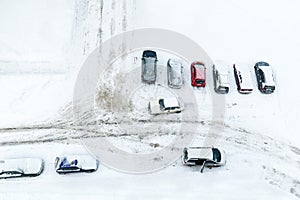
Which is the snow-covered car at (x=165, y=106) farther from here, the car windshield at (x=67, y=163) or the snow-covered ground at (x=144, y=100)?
the car windshield at (x=67, y=163)

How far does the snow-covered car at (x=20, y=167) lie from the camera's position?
1886cm

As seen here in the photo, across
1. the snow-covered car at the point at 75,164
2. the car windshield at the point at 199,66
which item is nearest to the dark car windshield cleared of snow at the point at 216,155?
the car windshield at the point at 199,66

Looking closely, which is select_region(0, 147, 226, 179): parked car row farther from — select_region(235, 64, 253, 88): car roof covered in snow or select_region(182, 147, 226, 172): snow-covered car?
select_region(235, 64, 253, 88): car roof covered in snow

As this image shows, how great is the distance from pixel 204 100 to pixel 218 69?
2146 mm

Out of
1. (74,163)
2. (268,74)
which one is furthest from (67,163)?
(268,74)

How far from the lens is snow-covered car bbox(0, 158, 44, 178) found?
742 inches

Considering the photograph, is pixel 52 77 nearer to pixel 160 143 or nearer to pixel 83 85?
pixel 83 85

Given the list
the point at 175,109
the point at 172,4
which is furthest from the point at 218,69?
the point at 172,4

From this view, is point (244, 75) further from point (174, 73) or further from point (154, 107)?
point (154, 107)

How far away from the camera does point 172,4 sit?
2495 centimetres

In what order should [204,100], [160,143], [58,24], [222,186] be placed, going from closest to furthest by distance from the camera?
[222,186], [160,143], [204,100], [58,24]

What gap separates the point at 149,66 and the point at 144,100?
6.87 feet

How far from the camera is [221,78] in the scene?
21.9 meters

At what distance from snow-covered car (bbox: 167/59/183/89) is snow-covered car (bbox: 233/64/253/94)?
11.1 ft
